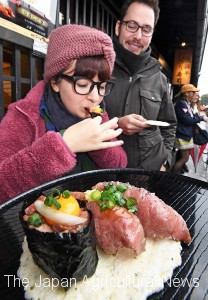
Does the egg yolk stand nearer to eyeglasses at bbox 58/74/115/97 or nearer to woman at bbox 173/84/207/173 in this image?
eyeglasses at bbox 58/74/115/97

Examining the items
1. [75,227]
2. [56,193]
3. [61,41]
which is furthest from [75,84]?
[75,227]

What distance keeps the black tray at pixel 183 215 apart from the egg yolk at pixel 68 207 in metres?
0.21

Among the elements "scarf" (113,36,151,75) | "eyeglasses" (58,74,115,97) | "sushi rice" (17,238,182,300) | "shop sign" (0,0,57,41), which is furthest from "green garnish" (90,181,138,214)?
"shop sign" (0,0,57,41)

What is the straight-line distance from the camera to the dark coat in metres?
6.82

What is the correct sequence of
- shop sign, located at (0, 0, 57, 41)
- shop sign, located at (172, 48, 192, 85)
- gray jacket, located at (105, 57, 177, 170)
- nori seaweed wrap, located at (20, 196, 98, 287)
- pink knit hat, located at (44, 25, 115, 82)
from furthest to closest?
shop sign, located at (172, 48, 192, 85)
gray jacket, located at (105, 57, 177, 170)
shop sign, located at (0, 0, 57, 41)
pink knit hat, located at (44, 25, 115, 82)
nori seaweed wrap, located at (20, 196, 98, 287)

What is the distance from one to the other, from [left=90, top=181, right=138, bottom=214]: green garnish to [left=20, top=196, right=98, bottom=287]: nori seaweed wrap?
28 cm

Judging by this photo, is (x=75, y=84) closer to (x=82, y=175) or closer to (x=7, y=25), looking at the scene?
(x=82, y=175)

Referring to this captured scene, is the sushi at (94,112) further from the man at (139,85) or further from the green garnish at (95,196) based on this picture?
the man at (139,85)

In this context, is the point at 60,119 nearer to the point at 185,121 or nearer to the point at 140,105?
the point at 140,105

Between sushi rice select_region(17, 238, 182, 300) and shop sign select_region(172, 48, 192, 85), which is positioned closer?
sushi rice select_region(17, 238, 182, 300)

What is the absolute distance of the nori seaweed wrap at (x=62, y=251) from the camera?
1007mm

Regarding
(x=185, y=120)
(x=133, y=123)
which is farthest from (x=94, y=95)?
(x=185, y=120)

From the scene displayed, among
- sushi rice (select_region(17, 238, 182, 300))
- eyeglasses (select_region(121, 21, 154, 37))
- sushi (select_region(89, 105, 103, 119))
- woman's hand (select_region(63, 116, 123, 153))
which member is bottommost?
sushi rice (select_region(17, 238, 182, 300))

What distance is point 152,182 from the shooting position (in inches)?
78.6
